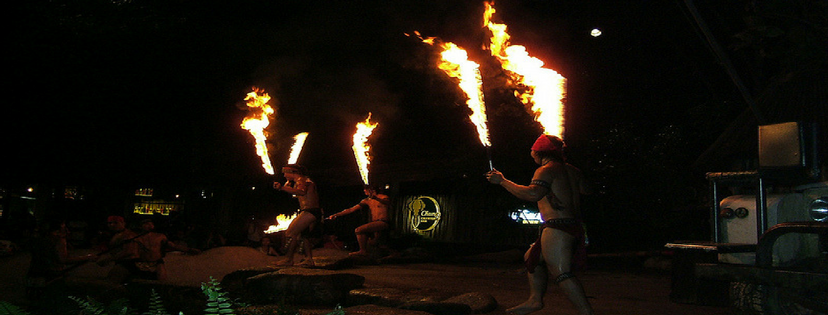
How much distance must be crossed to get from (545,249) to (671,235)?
30.4 ft

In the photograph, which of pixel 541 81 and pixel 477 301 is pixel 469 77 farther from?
pixel 477 301

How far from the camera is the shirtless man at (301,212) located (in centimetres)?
1002

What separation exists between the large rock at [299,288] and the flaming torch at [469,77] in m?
2.26

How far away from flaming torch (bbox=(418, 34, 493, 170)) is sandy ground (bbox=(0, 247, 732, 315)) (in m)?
1.93

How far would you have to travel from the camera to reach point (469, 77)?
7.18 m

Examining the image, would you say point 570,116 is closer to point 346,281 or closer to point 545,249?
point 346,281

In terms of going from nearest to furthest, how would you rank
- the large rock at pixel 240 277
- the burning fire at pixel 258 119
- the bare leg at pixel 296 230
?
1. the large rock at pixel 240 277
2. the bare leg at pixel 296 230
3. the burning fire at pixel 258 119

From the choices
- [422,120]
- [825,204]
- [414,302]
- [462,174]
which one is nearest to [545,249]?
[414,302]

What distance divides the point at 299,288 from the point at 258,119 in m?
7.65

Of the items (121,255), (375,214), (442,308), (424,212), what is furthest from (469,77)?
(424,212)

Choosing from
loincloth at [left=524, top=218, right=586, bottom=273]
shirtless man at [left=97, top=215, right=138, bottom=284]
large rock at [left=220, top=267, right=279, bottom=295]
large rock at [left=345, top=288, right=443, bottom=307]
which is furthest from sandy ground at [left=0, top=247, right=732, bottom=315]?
loincloth at [left=524, top=218, right=586, bottom=273]

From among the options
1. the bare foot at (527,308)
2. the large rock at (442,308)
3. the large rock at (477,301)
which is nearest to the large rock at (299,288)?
the large rock at (442,308)

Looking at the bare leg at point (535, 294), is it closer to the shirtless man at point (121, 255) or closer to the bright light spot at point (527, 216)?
the shirtless man at point (121, 255)

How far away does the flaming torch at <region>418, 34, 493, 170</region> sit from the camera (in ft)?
22.2
